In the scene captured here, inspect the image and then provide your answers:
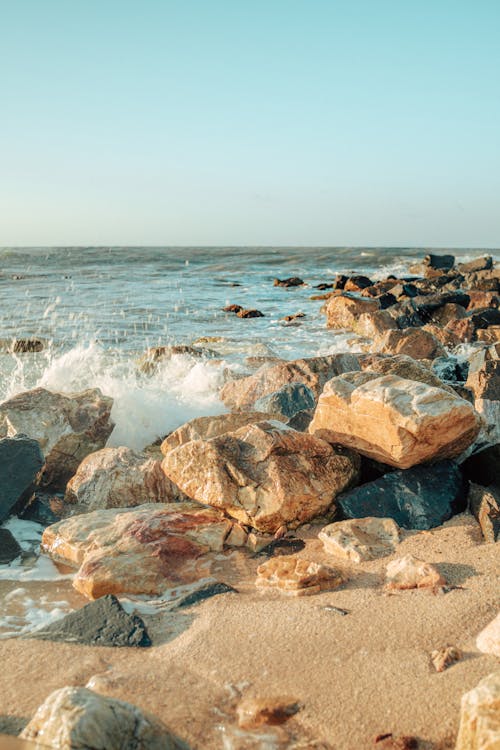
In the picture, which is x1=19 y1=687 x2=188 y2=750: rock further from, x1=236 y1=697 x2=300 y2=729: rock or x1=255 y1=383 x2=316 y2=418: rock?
x1=255 y1=383 x2=316 y2=418: rock

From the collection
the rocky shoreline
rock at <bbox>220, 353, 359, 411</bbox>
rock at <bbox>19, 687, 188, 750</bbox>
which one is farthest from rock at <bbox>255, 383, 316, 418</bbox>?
rock at <bbox>19, 687, 188, 750</bbox>

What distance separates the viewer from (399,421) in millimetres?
3389

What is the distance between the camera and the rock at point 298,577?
9.20 feet

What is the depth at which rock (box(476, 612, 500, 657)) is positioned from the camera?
7.16ft

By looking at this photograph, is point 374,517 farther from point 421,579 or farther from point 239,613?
point 239,613

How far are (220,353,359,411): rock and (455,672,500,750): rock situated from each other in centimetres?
409

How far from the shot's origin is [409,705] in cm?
201

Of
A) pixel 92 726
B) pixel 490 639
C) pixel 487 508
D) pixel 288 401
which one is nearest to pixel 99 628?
pixel 92 726

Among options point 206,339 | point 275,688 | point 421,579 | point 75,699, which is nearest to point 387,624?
point 421,579

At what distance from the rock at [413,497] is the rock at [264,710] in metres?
1.47

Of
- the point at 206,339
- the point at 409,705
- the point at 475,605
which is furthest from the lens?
the point at 206,339

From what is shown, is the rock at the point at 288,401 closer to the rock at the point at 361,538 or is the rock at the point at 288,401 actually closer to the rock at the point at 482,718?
the rock at the point at 361,538

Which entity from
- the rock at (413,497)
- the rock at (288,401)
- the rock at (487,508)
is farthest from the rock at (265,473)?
the rock at (288,401)

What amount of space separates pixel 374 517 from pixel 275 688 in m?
1.36
